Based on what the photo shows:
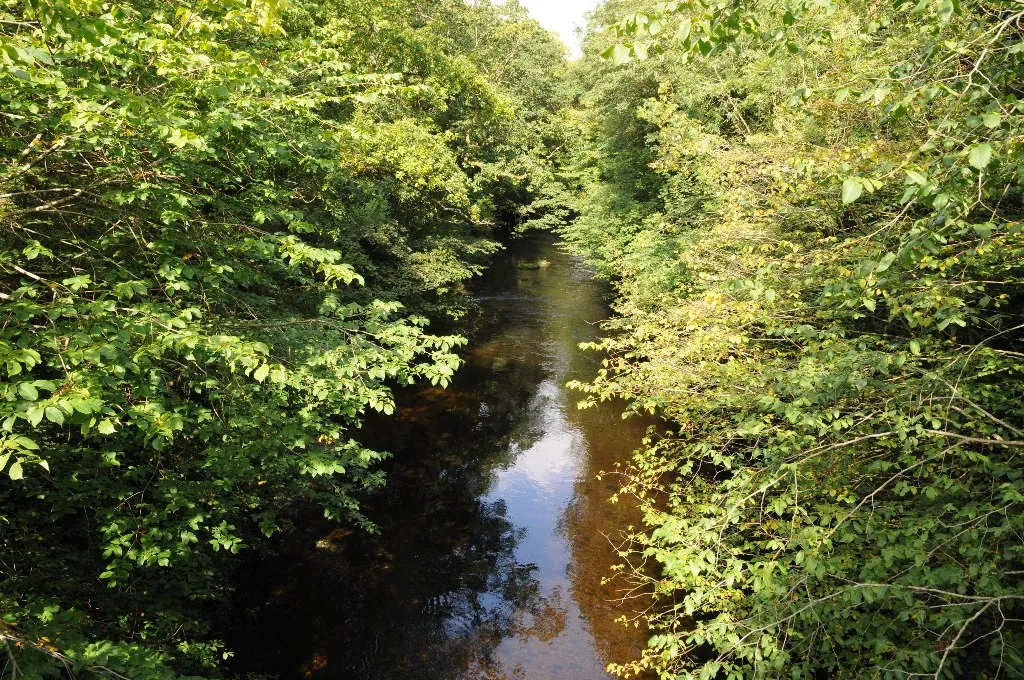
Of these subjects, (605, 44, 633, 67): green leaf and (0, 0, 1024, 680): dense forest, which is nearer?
(605, 44, 633, 67): green leaf

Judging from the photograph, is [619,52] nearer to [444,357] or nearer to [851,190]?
[851,190]

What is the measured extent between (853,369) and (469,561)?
293 inches

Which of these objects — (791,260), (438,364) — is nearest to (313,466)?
(438,364)

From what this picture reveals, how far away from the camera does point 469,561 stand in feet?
33.1

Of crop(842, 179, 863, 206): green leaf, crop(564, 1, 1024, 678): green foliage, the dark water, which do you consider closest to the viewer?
crop(842, 179, 863, 206): green leaf

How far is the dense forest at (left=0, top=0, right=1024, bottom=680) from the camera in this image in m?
3.58

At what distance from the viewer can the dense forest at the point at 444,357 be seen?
11.8ft

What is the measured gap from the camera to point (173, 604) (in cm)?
608

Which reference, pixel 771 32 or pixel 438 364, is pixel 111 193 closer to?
pixel 438 364

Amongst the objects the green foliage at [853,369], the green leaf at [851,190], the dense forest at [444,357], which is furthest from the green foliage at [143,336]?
the green leaf at [851,190]

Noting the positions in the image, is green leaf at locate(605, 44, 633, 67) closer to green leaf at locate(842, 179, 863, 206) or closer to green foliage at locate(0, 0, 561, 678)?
green leaf at locate(842, 179, 863, 206)

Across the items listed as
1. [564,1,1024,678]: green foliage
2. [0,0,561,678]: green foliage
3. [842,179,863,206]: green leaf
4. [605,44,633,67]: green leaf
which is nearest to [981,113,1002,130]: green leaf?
[564,1,1024,678]: green foliage

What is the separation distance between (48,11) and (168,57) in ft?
4.64

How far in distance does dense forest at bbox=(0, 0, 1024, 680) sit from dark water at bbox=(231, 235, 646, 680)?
91 cm
